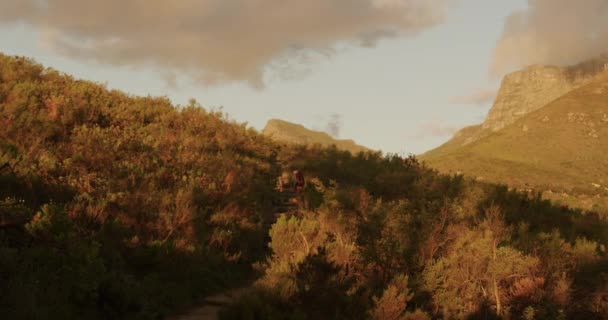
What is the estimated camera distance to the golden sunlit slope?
322 ft

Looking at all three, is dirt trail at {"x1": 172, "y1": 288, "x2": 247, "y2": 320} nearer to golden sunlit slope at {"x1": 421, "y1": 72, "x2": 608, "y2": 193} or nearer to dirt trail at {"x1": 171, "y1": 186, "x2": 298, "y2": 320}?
dirt trail at {"x1": 171, "y1": 186, "x2": 298, "y2": 320}

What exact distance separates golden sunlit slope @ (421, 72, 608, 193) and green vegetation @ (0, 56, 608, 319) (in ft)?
267

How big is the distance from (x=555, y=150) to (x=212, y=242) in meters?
122

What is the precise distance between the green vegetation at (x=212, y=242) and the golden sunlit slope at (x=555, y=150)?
81.2 metres

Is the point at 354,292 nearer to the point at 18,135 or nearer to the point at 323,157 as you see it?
the point at 18,135

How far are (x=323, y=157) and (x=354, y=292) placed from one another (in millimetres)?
13442

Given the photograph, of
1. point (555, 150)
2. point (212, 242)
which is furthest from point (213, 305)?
point (555, 150)

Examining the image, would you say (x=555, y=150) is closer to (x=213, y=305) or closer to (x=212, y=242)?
(x=212, y=242)

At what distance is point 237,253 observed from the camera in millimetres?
10844

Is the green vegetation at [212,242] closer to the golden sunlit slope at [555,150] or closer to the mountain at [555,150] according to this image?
the mountain at [555,150]

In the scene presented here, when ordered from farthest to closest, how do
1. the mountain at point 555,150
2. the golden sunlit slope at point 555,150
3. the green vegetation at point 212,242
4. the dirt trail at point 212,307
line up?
the golden sunlit slope at point 555,150 → the mountain at point 555,150 → the dirt trail at point 212,307 → the green vegetation at point 212,242

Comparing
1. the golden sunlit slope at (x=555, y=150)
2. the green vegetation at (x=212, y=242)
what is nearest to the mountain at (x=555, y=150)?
the golden sunlit slope at (x=555, y=150)

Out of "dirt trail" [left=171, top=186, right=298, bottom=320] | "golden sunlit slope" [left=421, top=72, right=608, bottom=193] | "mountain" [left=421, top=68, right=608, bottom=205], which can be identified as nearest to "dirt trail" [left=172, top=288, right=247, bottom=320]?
"dirt trail" [left=171, top=186, right=298, bottom=320]

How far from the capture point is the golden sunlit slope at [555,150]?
98062 mm
